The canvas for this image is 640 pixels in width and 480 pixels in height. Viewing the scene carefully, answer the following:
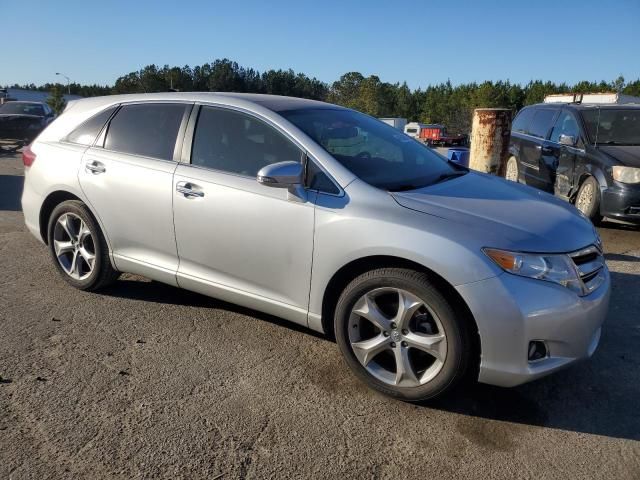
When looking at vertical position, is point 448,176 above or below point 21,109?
below

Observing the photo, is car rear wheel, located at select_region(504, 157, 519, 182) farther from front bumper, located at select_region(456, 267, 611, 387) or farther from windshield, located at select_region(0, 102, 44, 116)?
windshield, located at select_region(0, 102, 44, 116)

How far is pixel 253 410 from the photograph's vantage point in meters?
2.83

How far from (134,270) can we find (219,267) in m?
0.91

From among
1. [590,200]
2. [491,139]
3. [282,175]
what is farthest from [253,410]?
Answer: [590,200]

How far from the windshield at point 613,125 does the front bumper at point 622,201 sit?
1049mm

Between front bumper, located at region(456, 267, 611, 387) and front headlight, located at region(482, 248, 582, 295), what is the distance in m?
0.04

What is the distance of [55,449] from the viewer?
249cm

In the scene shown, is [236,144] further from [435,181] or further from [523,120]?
[523,120]

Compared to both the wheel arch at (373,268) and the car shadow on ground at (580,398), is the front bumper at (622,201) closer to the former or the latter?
the car shadow on ground at (580,398)

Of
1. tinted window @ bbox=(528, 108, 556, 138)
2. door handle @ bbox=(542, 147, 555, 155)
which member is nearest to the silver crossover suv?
door handle @ bbox=(542, 147, 555, 155)

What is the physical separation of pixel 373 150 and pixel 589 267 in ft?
5.11

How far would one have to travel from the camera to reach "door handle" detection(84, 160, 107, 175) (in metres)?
4.09

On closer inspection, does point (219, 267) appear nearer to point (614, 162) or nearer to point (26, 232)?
point (26, 232)

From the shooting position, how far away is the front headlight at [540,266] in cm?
265
